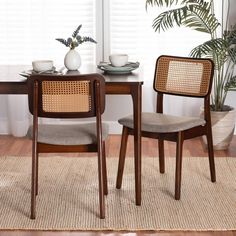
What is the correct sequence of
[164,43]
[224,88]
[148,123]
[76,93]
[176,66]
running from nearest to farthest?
[76,93]
[148,123]
[176,66]
[224,88]
[164,43]

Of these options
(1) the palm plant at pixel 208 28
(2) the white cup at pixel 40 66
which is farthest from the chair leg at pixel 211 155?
(2) the white cup at pixel 40 66

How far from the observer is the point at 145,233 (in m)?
2.69

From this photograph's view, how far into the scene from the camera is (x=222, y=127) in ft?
13.5

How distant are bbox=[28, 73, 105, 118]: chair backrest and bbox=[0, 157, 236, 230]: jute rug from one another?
58 centimetres

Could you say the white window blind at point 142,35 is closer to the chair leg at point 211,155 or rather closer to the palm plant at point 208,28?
the palm plant at point 208,28

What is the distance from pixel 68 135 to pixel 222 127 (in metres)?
1.68

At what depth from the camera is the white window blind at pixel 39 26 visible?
4430 millimetres

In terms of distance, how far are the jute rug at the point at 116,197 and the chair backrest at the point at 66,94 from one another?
58cm

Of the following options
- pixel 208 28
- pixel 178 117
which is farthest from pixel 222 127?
pixel 178 117

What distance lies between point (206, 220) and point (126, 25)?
7.06ft

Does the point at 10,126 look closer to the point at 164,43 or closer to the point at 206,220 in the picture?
the point at 164,43

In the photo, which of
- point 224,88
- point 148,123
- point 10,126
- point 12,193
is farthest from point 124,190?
point 10,126

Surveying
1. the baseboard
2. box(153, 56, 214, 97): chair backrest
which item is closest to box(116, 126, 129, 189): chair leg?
box(153, 56, 214, 97): chair backrest

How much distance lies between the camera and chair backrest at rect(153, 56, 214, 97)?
10.9 ft
